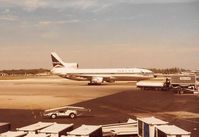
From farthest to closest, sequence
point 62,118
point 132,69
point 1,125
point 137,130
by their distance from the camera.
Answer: point 132,69 → point 62,118 → point 137,130 → point 1,125

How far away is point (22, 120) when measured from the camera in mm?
46344

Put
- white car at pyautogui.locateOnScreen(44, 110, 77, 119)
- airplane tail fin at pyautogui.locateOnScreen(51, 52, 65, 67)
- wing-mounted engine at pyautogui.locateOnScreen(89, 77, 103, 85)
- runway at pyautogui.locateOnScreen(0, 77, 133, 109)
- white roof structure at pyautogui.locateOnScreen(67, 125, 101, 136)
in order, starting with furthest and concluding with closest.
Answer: airplane tail fin at pyautogui.locateOnScreen(51, 52, 65, 67) → wing-mounted engine at pyautogui.locateOnScreen(89, 77, 103, 85) → runway at pyautogui.locateOnScreen(0, 77, 133, 109) → white car at pyautogui.locateOnScreen(44, 110, 77, 119) → white roof structure at pyautogui.locateOnScreen(67, 125, 101, 136)

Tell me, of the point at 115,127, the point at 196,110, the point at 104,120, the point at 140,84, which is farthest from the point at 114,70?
the point at 115,127

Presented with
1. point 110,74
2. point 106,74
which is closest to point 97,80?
point 106,74

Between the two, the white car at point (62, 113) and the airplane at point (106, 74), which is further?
the airplane at point (106, 74)

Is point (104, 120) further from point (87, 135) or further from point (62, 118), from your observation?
point (87, 135)

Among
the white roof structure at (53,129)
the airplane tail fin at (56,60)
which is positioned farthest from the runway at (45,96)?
the airplane tail fin at (56,60)

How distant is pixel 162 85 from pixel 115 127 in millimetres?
73941

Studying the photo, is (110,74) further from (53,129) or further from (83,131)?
(83,131)

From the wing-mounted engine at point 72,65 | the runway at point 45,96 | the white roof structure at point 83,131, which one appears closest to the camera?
the white roof structure at point 83,131

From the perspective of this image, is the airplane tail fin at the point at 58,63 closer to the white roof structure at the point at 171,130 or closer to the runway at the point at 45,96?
the runway at the point at 45,96

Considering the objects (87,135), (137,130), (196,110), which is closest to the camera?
(87,135)

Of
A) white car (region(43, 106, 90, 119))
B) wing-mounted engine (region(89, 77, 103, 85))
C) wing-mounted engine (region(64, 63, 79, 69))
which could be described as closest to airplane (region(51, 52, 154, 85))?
wing-mounted engine (region(89, 77, 103, 85))

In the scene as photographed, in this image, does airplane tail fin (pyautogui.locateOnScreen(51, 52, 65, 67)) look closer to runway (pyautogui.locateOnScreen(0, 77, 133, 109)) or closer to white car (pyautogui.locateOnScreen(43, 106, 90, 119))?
runway (pyautogui.locateOnScreen(0, 77, 133, 109))
